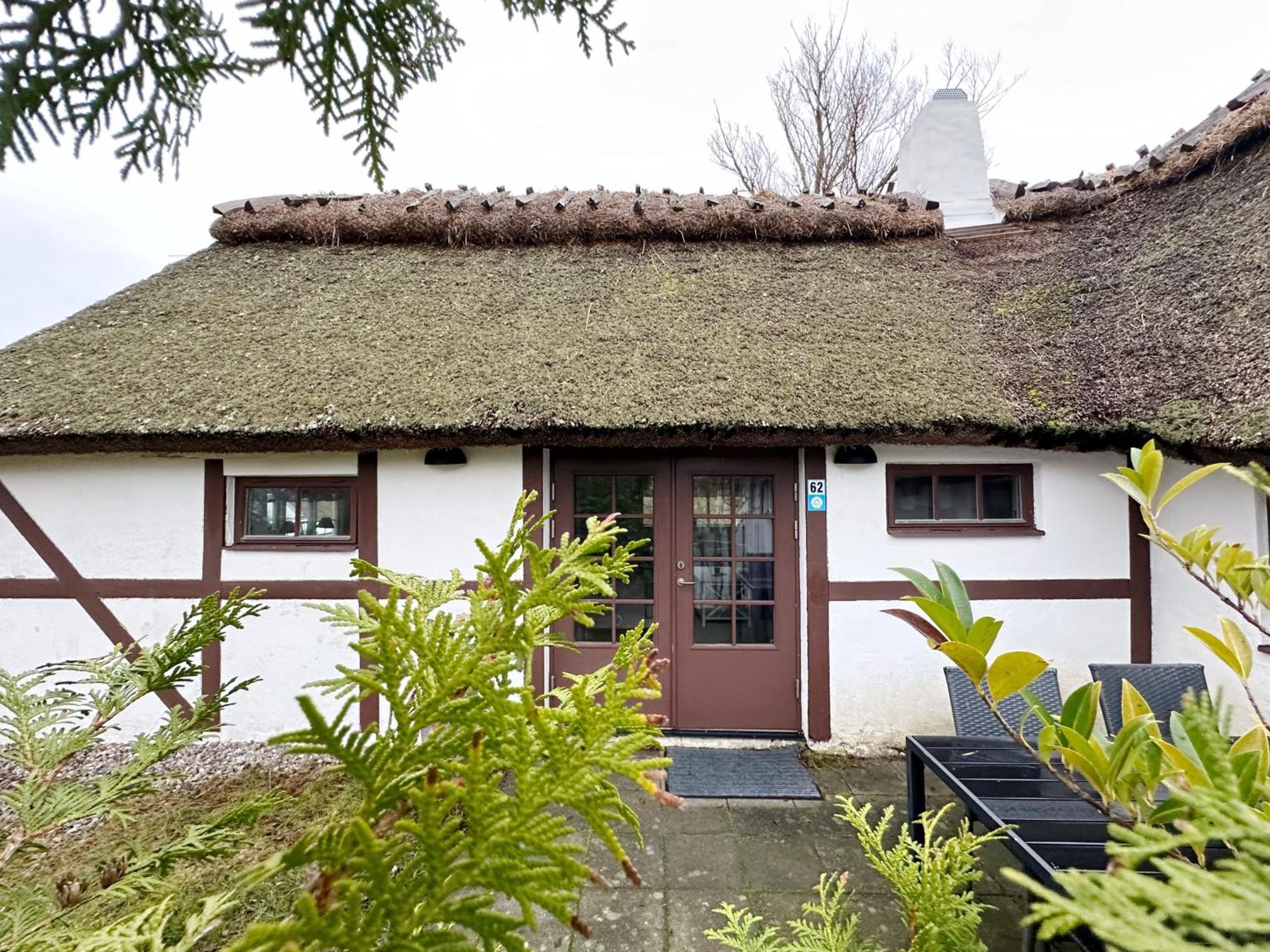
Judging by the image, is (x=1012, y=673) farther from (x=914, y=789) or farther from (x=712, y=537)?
(x=712, y=537)

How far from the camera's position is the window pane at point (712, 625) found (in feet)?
11.1

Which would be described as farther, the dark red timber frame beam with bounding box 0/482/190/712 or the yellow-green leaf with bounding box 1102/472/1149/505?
the dark red timber frame beam with bounding box 0/482/190/712

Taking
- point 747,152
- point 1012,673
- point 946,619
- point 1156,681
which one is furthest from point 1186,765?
point 747,152

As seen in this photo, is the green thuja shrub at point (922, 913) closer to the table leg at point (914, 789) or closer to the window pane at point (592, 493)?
the table leg at point (914, 789)

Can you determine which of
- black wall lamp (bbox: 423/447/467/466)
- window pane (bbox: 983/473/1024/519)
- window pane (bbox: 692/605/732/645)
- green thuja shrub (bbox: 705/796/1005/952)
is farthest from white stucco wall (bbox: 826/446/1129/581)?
black wall lamp (bbox: 423/447/467/466)

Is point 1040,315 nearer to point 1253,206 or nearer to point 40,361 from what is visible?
point 1253,206

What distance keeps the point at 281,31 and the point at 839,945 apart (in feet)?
6.51

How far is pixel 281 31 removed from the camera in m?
0.83

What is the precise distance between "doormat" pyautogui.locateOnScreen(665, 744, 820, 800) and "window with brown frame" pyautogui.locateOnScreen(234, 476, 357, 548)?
8.31ft

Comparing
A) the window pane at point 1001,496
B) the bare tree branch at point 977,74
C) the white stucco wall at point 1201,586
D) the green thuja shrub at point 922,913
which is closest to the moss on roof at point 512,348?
the window pane at point 1001,496

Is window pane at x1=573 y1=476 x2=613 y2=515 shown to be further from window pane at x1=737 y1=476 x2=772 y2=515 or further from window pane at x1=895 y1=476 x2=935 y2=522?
window pane at x1=895 y1=476 x2=935 y2=522

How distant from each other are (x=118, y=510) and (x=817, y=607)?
4.48 meters

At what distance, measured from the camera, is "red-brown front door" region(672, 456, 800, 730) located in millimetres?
3309

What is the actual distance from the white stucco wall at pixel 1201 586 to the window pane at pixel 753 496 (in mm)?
2078
